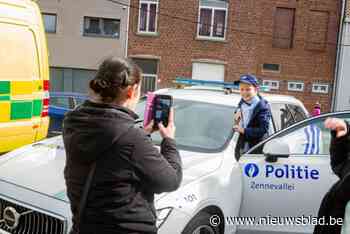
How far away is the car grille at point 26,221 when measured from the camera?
10.3ft

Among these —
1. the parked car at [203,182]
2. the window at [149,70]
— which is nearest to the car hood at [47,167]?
the parked car at [203,182]

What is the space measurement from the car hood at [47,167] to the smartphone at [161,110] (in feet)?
3.32

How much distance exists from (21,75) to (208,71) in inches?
661

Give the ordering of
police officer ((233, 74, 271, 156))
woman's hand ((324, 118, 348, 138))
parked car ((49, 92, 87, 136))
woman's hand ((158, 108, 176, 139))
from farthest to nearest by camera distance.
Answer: parked car ((49, 92, 87, 136))
police officer ((233, 74, 271, 156))
woman's hand ((324, 118, 348, 138))
woman's hand ((158, 108, 176, 139))

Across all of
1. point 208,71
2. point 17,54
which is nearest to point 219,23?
point 208,71

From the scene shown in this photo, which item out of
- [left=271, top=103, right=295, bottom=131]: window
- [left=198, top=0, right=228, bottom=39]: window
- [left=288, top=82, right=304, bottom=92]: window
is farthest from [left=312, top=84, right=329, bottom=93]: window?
[left=271, top=103, right=295, bottom=131]: window

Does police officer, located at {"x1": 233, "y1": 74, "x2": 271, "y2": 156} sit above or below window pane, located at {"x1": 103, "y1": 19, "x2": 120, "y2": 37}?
below

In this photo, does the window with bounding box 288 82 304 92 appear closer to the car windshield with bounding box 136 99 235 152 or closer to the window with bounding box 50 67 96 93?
the window with bounding box 50 67 96 93

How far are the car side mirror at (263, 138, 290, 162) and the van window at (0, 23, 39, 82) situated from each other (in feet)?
10.2

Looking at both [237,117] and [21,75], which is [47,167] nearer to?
[237,117]

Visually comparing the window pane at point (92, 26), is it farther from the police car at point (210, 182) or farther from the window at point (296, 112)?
the police car at point (210, 182)

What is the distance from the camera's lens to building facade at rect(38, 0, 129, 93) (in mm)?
22328

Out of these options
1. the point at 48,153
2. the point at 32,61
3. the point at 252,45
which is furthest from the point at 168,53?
the point at 48,153

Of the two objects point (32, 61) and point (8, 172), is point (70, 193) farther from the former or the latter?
point (32, 61)
